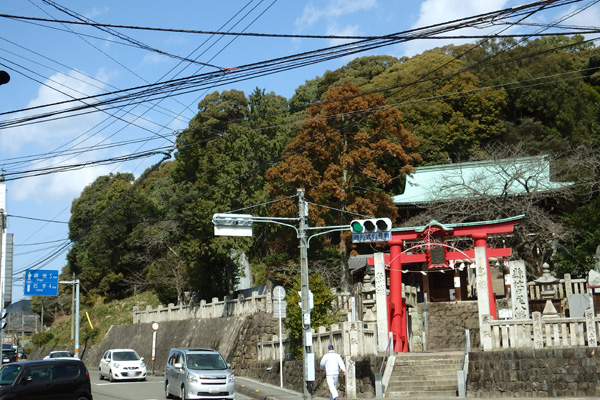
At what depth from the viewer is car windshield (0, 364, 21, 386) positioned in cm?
1648

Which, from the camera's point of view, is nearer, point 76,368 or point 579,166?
point 76,368

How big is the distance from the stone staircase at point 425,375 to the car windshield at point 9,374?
11154 mm

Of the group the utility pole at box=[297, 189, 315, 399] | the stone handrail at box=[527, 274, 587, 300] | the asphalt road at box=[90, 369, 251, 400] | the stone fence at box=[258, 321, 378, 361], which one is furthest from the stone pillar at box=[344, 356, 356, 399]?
the stone handrail at box=[527, 274, 587, 300]

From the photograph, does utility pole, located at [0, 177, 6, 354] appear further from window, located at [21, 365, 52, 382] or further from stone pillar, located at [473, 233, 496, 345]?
stone pillar, located at [473, 233, 496, 345]

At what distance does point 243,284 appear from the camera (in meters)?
49.6

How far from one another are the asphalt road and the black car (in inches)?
184

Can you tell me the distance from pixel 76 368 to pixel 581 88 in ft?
143

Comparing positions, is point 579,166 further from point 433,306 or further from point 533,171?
point 433,306

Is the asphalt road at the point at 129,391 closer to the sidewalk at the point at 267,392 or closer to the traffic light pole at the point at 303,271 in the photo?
the sidewalk at the point at 267,392

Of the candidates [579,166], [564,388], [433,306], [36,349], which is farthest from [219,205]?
[36,349]

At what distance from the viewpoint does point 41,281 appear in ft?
124

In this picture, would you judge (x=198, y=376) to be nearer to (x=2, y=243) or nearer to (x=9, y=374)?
(x=9, y=374)

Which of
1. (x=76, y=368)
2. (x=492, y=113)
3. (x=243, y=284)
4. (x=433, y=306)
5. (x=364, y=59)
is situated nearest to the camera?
(x=76, y=368)

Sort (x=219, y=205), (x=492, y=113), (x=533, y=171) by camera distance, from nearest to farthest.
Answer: (x=533, y=171) < (x=219, y=205) < (x=492, y=113)
